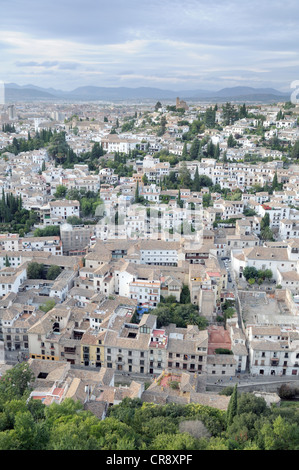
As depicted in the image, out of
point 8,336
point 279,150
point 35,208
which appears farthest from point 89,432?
point 279,150

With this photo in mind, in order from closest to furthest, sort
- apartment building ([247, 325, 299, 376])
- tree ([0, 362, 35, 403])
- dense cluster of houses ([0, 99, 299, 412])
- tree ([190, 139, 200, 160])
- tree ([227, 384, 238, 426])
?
tree ([227, 384, 238, 426]) → tree ([0, 362, 35, 403]) → dense cluster of houses ([0, 99, 299, 412]) → apartment building ([247, 325, 299, 376]) → tree ([190, 139, 200, 160])

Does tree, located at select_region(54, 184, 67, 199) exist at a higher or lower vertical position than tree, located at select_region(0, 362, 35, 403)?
higher

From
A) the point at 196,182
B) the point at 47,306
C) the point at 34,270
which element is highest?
the point at 196,182

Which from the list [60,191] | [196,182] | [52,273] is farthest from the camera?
[196,182]

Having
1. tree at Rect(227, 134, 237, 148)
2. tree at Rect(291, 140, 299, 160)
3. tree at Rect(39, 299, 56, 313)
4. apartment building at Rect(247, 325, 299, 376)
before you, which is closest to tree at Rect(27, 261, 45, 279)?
tree at Rect(39, 299, 56, 313)

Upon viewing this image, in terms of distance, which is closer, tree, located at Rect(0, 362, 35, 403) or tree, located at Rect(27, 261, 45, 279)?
tree, located at Rect(0, 362, 35, 403)

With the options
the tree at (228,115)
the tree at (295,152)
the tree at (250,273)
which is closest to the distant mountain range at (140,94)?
the tree at (228,115)

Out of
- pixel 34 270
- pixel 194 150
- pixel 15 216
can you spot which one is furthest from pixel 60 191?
pixel 194 150

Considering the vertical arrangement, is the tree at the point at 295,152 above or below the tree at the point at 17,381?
above

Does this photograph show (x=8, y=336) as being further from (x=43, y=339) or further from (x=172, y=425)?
(x=172, y=425)

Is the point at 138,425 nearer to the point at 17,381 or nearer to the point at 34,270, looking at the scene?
the point at 17,381

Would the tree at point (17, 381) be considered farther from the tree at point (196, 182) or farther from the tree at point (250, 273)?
the tree at point (196, 182)

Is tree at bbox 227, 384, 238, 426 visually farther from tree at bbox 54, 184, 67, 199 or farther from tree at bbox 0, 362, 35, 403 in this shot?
tree at bbox 54, 184, 67, 199
